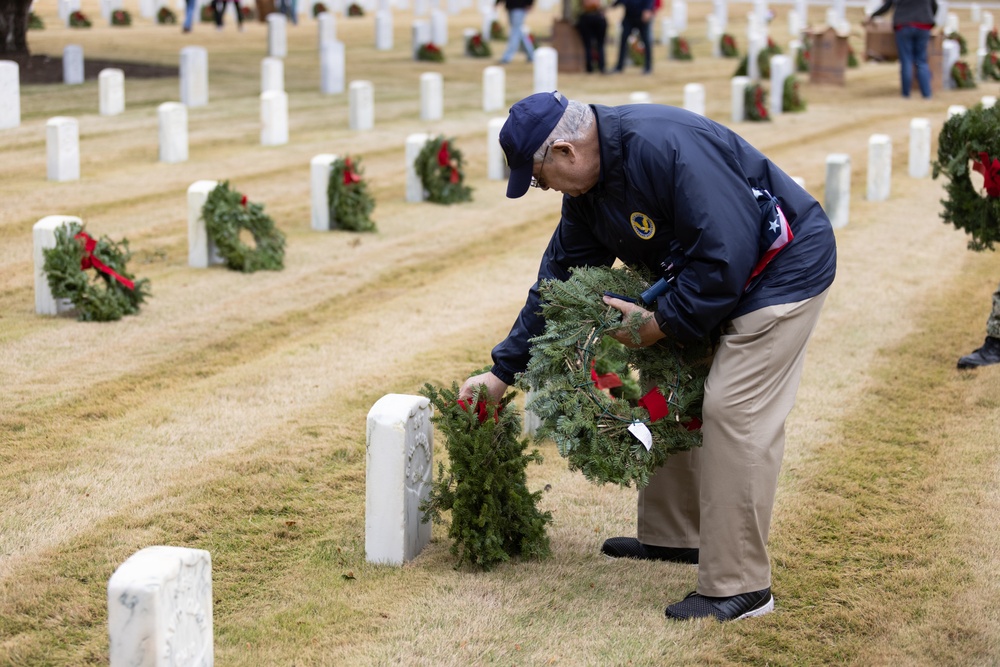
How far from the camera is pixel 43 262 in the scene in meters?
8.22

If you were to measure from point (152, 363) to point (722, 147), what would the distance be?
4.60 m

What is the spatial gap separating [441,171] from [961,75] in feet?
42.2

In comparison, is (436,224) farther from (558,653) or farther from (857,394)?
(558,653)

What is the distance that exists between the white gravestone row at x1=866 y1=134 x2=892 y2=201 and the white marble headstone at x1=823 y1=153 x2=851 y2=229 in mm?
1395

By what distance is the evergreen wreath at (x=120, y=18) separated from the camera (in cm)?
2861

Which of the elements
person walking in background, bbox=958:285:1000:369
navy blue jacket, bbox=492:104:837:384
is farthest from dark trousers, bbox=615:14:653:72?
navy blue jacket, bbox=492:104:837:384

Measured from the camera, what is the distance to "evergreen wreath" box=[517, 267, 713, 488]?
417cm

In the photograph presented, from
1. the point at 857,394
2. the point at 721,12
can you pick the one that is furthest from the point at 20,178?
the point at 721,12

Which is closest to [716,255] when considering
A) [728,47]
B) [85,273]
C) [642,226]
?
[642,226]

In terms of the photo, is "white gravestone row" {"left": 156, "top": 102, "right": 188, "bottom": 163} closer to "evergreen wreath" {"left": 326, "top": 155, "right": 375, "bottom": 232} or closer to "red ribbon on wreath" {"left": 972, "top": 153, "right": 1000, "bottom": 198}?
"evergreen wreath" {"left": 326, "top": 155, "right": 375, "bottom": 232}

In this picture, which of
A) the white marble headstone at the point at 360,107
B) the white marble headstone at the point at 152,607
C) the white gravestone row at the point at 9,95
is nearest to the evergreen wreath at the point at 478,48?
the white marble headstone at the point at 360,107

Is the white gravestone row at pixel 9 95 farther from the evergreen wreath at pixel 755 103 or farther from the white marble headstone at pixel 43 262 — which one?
the evergreen wreath at pixel 755 103

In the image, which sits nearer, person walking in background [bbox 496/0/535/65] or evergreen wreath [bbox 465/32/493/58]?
person walking in background [bbox 496/0/535/65]

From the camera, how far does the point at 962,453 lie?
6129 mm
